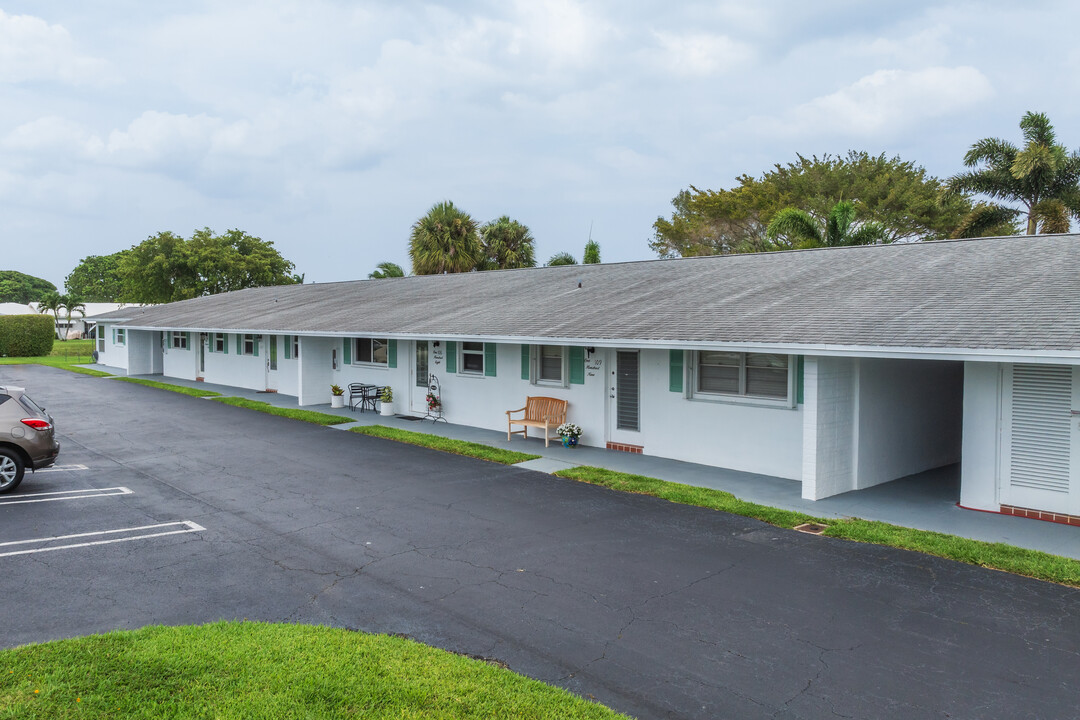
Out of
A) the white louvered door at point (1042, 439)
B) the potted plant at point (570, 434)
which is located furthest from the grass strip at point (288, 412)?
the white louvered door at point (1042, 439)

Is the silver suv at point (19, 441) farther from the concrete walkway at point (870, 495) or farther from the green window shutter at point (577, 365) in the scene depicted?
the green window shutter at point (577, 365)

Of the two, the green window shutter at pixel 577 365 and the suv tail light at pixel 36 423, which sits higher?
the green window shutter at pixel 577 365

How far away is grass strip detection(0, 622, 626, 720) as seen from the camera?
4203 millimetres

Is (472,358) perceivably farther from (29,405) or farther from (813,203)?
(813,203)

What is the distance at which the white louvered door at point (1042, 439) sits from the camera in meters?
8.52

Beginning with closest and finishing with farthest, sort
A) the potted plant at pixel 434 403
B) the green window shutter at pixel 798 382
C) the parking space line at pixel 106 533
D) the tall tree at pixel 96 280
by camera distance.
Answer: the parking space line at pixel 106 533, the green window shutter at pixel 798 382, the potted plant at pixel 434 403, the tall tree at pixel 96 280

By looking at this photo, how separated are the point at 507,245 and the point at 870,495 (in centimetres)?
3263

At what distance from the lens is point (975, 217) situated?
28.1 m

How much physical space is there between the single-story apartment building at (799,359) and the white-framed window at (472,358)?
0.14ft

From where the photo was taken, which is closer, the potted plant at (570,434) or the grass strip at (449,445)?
the grass strip at (449,445)

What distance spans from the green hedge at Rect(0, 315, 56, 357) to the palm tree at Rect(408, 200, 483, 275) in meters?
25.2

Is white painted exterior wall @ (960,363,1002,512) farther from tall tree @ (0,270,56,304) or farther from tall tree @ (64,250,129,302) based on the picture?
tall tree @ (0,270,56,304)

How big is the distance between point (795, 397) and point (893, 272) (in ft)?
11.2

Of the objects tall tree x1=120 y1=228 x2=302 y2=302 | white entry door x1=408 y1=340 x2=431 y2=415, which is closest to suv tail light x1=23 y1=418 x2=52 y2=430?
white entry door x1=408 y1=340 x2=431 y2=415
